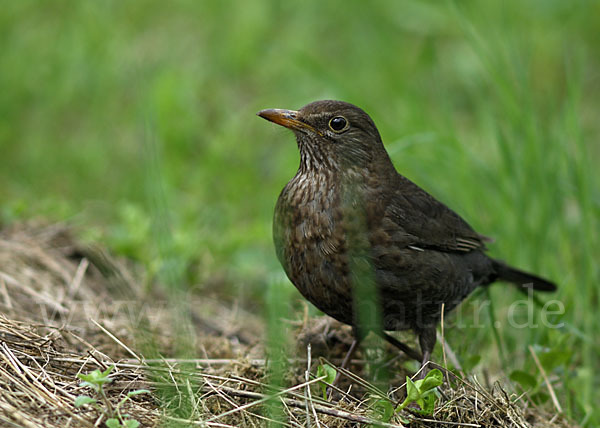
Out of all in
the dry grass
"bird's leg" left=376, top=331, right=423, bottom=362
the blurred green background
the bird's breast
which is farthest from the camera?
the blurred green background

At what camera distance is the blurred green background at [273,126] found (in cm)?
478

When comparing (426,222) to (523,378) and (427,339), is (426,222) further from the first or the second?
(523,378)

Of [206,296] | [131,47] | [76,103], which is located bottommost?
[206,296]

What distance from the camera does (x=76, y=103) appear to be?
7.30 metres

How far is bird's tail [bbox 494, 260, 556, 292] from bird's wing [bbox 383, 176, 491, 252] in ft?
0.94

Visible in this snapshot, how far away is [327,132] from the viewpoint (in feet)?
12.3

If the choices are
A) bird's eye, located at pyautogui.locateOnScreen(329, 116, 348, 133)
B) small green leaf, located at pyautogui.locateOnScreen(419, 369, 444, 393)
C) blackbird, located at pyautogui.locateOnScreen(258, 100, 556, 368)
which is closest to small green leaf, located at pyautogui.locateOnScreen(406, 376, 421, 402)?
small green leaf, located at pyautogui.locateOnScreen(419, 369, 444, 393)

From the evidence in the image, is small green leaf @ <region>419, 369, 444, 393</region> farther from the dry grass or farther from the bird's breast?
the bird's breast

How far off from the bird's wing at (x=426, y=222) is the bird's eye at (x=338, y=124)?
0.42 m

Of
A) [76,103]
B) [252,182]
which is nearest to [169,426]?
[252,182]

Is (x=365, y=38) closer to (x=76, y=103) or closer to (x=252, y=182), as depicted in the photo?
→ (x=252, y=182)

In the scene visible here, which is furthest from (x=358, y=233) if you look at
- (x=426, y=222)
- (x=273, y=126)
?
(x=273, y=126)

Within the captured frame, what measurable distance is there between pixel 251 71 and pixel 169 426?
6291 millimetres

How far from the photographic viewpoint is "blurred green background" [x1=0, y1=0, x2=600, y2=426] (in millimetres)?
4781
